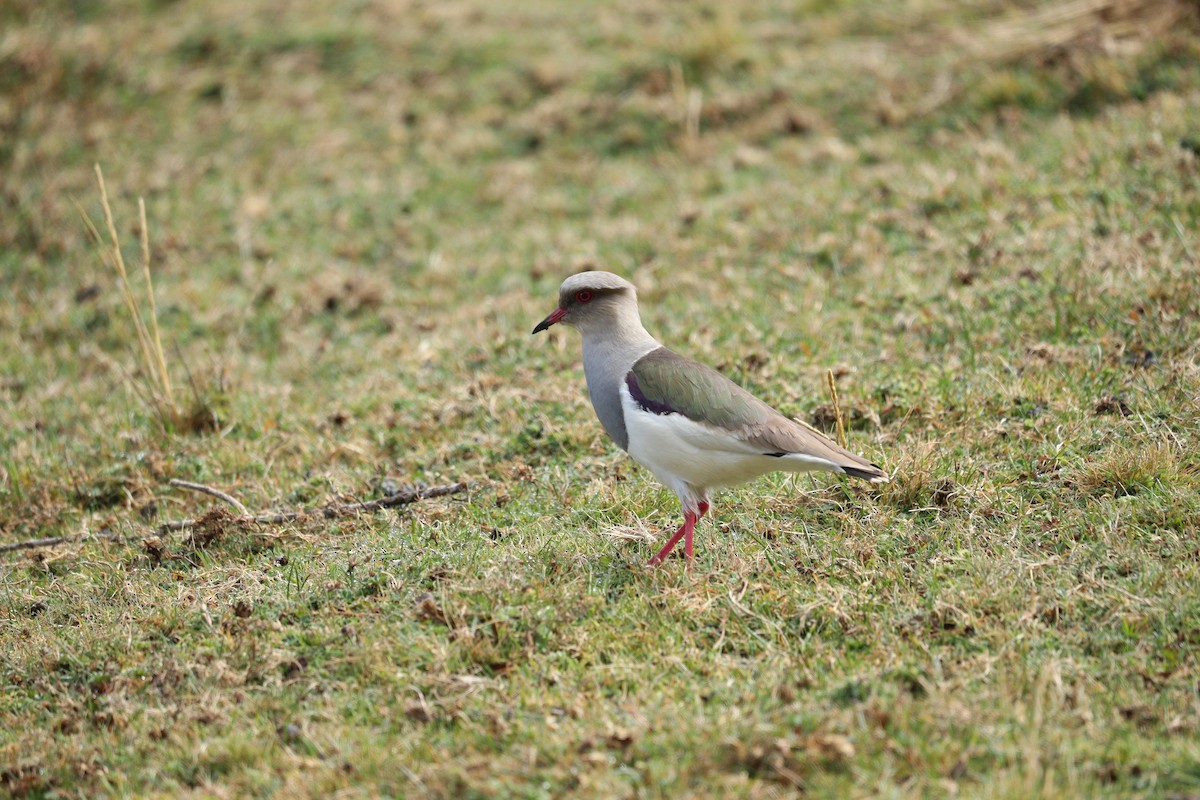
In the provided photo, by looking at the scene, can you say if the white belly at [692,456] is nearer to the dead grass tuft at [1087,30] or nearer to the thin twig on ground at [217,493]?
the thin twig on ground at [217,493]

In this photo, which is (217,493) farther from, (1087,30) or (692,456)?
(1087,30)

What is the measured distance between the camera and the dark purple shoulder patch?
477 cm

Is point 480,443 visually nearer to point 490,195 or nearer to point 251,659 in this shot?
point 251,659

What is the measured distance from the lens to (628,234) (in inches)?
348

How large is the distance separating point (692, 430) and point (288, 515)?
82.5 inches

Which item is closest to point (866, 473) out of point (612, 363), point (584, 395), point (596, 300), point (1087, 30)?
point (612, 363)

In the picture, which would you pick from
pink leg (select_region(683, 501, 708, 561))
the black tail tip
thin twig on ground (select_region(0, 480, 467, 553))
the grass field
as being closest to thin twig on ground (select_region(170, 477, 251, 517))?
thin twig on ground (select_region(0, 480, 467, 553))

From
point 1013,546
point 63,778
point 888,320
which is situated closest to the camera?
point 63,778

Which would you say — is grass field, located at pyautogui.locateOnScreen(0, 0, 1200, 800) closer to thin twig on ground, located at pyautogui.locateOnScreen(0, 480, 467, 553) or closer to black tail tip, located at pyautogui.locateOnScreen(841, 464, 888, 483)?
thin twig on ground, located at pyautogui.locateOnScreen(0, 480, 467, 553)

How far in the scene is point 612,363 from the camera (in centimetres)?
516

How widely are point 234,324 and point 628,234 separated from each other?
2933 mm

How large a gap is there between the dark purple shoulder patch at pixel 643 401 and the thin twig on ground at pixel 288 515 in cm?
121

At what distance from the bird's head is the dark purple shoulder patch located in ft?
1.39

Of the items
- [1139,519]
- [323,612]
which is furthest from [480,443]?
[1139,519]
